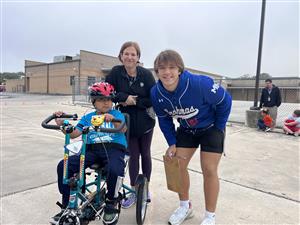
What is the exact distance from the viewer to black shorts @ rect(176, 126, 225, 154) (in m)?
2.44

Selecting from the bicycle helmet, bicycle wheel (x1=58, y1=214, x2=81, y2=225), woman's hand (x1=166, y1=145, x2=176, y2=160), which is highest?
the bicycle helmet

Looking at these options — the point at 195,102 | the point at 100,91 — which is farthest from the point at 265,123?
the point at 100,91

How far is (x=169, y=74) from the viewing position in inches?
88.8

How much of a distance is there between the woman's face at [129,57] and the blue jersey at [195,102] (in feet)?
1.42

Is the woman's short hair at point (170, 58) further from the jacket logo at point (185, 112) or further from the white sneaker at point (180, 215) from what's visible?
the white sneaker at point (180, 215)

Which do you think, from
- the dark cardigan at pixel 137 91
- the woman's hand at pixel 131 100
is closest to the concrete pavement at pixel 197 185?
the dark cardigan at pixel 137 91

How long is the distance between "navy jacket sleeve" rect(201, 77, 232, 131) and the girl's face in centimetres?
26

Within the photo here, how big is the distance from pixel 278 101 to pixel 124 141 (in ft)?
25.7

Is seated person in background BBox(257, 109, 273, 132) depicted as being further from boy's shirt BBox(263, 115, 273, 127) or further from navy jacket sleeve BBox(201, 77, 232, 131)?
navy jacket sleeve BBox(201, 77, 232, 131)

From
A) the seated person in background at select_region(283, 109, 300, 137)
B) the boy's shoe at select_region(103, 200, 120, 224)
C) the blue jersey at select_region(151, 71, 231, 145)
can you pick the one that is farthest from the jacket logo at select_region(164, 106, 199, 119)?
the seated person in background at select_region(283, 109, 300, 137)

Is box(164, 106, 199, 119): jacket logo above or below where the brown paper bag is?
above

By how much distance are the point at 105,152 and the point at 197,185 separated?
181 cm

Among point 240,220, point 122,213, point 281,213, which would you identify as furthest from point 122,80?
point 281,213

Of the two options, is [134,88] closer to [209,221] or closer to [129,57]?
[129,57]
